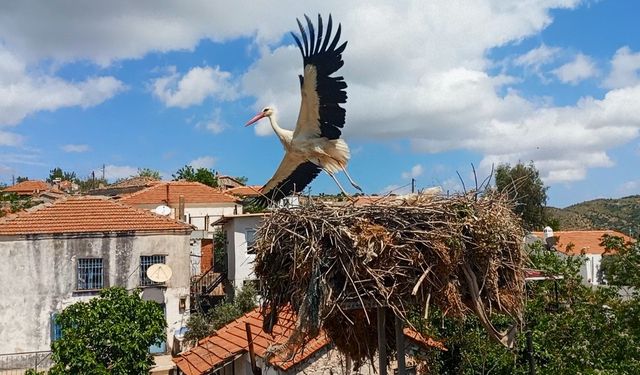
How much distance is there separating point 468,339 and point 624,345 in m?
2.23

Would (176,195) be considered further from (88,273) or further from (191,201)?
(88,273)

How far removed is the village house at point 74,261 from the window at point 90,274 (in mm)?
35

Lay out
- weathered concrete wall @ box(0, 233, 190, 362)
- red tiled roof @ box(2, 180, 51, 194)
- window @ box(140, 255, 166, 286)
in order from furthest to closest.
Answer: red tiled roof @ box(2, 180, 51, 194)
window @ box(140, 255, 166, 286)
weathered concrete wall @ box(0, 233, 190, 362)

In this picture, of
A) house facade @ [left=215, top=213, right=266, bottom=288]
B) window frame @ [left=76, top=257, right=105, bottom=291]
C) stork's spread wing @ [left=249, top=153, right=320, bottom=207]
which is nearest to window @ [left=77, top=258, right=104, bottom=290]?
window frame @ [left=76, top=257, right=105, bottom=291]

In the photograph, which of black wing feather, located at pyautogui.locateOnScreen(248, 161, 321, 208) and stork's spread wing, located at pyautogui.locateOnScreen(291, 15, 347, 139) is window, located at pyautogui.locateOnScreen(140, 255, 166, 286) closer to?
black wing feather, located at pyautogui.locateOnScreen(248, 161, 321, 208)

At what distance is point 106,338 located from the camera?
14883 millimetres

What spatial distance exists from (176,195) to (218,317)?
60.9 ft

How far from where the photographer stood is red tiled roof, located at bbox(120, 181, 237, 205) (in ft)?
129

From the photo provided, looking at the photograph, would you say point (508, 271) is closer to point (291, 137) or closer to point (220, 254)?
point (291, 137)

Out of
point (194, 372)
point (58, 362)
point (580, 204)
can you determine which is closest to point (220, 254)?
point (58, 362)

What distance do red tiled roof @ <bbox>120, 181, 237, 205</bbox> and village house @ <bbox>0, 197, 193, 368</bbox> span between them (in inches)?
534

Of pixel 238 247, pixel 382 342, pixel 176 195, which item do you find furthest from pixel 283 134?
pixel 176 195

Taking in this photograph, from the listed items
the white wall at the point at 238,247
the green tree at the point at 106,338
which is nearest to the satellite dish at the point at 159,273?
the white wall at the point at 238,247

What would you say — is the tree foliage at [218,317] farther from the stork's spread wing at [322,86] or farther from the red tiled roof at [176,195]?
the red tiled roof at [176,195]
